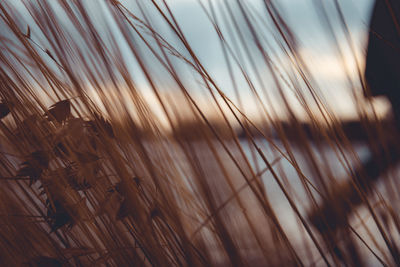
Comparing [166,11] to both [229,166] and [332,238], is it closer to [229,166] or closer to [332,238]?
[229,166]

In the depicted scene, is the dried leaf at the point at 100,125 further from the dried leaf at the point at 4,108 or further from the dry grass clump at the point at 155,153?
the dried leaf at the point at 4,108

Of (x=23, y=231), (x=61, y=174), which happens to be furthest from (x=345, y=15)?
(x=23, y=231)

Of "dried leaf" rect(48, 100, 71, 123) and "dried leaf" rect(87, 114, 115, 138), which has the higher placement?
"dried leaf" rect(48, 100, 71, 123)

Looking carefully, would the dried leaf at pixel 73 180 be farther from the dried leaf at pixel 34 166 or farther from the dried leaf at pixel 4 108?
the dried leaf at pixel 4 108

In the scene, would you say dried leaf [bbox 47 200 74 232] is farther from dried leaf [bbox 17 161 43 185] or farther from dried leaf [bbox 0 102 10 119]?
dried leaf [bbox 0 102 10 119]

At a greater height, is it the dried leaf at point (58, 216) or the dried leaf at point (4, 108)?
the dried leaf at point (4, 108)

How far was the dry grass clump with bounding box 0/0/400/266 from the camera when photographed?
58 centimetres

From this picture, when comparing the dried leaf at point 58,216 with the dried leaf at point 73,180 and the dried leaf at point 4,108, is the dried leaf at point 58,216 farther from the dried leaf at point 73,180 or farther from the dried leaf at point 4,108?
the dried leaf at point 4,108

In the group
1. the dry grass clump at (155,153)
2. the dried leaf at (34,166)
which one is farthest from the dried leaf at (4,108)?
the dried leaf at (34,166)

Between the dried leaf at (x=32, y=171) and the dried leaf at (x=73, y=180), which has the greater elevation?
the dried leaf at (x=32, y=171)

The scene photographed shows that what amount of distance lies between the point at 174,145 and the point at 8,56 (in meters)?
0.36

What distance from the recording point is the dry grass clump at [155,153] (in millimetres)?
580

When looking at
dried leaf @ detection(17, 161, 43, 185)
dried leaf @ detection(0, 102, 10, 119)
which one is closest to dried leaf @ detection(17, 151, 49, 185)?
dried leaf @ detection(17, 161, 43, 185)

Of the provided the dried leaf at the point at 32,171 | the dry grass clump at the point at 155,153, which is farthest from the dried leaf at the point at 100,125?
the dried leaf at the point at 32,171
